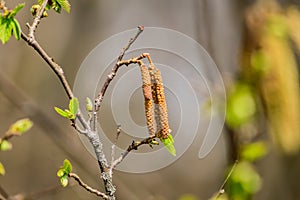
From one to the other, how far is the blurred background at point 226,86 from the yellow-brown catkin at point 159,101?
0.58m

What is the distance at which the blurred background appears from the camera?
118 cm

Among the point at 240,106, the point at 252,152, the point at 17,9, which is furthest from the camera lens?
the point at 240,106

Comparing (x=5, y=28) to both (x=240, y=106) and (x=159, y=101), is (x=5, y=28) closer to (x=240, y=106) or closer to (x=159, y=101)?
(x=159, y=101)

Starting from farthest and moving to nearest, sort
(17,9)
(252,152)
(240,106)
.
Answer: (240,106) < (252,152) < (17,9)

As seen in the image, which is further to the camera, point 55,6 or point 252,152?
point 252,152

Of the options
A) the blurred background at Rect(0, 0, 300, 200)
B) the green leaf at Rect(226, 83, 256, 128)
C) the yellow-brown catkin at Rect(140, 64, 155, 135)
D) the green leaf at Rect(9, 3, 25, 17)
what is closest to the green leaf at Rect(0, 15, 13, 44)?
the green leaf at Rect(9, 3, 25, 17)

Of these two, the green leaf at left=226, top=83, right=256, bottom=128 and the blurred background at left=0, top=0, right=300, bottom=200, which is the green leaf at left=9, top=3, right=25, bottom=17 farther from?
the green leaf at left=226, top=83, right=256, bottom=128

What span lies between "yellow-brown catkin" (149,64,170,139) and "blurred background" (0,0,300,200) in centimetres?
58

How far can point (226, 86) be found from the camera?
132 centimetres

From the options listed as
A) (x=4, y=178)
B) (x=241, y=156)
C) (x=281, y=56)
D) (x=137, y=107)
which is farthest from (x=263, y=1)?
(x=4, y=178)

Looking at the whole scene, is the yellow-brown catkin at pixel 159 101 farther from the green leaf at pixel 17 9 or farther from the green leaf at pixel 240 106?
the green leaf at pixel 240 106

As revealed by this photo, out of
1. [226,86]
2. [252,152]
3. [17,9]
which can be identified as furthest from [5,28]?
[226,86]

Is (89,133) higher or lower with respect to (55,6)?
lower

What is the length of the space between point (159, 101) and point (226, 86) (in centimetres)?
77
